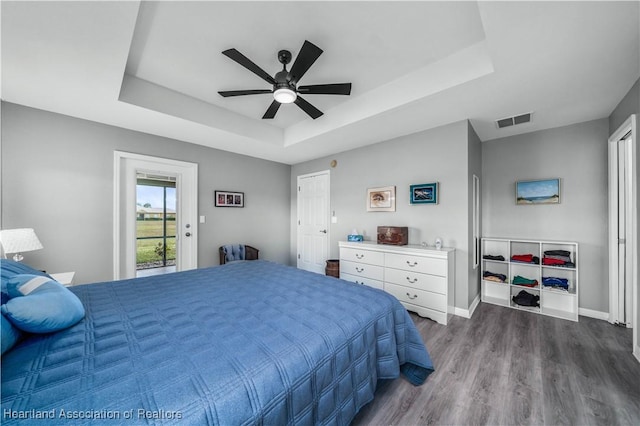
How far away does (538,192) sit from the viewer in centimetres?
329

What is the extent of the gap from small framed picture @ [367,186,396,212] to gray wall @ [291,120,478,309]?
7 centimetres

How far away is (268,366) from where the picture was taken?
0.94m

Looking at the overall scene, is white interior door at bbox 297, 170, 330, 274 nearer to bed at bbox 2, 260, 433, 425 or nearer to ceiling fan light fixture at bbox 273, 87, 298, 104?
ceiling fan light fixture at bbox 273, 87, 298, 104

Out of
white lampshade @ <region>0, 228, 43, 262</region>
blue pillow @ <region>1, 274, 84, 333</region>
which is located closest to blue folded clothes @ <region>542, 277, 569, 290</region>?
blue pillow @ <region>1, 274, 84, 333</region>

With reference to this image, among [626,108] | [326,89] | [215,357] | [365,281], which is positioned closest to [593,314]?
[626,108]

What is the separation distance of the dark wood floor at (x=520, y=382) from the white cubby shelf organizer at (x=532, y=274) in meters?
0.43

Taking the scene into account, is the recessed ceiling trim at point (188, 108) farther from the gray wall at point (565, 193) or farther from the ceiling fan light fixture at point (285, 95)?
the gray wall at point (565, 193)

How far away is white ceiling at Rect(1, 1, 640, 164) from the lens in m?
1.58

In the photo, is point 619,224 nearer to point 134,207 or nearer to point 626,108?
point 626,108

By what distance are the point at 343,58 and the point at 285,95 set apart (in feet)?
2.30

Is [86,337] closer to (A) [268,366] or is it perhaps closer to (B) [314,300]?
(A) [268,366]

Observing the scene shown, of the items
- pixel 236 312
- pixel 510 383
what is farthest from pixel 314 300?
pixel 510 383

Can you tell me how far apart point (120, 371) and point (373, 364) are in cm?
125

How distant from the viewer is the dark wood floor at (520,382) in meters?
1.51
